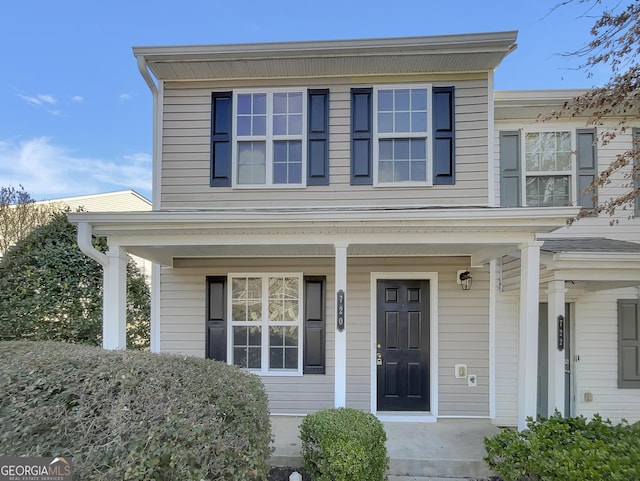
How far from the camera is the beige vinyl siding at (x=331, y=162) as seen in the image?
5.16 m

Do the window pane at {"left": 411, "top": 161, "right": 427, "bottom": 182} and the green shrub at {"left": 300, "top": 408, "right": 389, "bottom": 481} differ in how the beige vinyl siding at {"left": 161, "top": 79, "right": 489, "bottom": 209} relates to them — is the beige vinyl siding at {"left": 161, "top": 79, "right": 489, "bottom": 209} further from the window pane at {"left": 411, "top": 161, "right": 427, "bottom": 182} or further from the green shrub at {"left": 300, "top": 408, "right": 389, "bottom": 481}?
the green shrub at {"left": 300, "top": 408, "right": 389, "bottom": 481}

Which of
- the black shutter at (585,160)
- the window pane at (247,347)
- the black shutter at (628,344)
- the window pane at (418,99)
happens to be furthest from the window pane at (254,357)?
the black shutter at (585,160)

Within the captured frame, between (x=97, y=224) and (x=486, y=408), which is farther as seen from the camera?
(x=486, y=408)

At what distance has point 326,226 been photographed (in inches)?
156

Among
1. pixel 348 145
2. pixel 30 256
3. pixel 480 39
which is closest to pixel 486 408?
pixel 348 145

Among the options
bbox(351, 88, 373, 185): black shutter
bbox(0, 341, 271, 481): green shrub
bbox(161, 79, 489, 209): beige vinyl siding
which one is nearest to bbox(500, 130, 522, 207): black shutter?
bbox(161, 79, 489, 209): beige vinyl siding

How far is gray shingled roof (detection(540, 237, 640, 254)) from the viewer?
429 centimetres

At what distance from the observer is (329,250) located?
199 inches

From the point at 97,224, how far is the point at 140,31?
6.61 meters

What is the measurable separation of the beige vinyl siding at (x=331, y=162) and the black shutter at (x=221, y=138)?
0.09 metres

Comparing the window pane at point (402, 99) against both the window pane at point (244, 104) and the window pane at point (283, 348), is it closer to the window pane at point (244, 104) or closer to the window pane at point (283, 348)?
the window pane at point (244, 104)

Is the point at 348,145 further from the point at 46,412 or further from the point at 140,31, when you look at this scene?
the point at 140,31

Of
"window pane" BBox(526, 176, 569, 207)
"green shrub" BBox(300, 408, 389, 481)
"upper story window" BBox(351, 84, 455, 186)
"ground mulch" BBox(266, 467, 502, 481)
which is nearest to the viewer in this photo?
"green shrub" BBox(300, 408, 389, 481)

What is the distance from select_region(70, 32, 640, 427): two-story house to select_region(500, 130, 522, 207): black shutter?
0.03 metres
